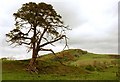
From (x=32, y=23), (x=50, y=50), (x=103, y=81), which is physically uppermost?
(x=32, y=23)

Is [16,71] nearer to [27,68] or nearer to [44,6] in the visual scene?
[27,68]

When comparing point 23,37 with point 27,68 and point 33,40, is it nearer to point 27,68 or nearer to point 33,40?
point 33,40

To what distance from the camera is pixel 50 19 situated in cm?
5247

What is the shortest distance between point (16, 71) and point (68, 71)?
903 centimetres

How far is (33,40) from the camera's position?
5241 cm

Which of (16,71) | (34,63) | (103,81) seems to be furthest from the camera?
(34,63)

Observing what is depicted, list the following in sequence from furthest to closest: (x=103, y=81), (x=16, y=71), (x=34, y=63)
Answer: (x=34, y=63), (x=16, y=71), (x=103, y=81)

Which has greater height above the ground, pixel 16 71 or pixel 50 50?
pixel 50 50

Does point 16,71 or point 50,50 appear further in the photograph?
point 50,50

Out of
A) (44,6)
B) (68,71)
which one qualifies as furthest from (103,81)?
(44,6)

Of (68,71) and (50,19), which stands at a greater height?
(50,19)

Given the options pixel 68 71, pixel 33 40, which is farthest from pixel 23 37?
pixel 68 71

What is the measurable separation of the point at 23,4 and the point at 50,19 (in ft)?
15.9

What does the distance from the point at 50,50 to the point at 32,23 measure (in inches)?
229
